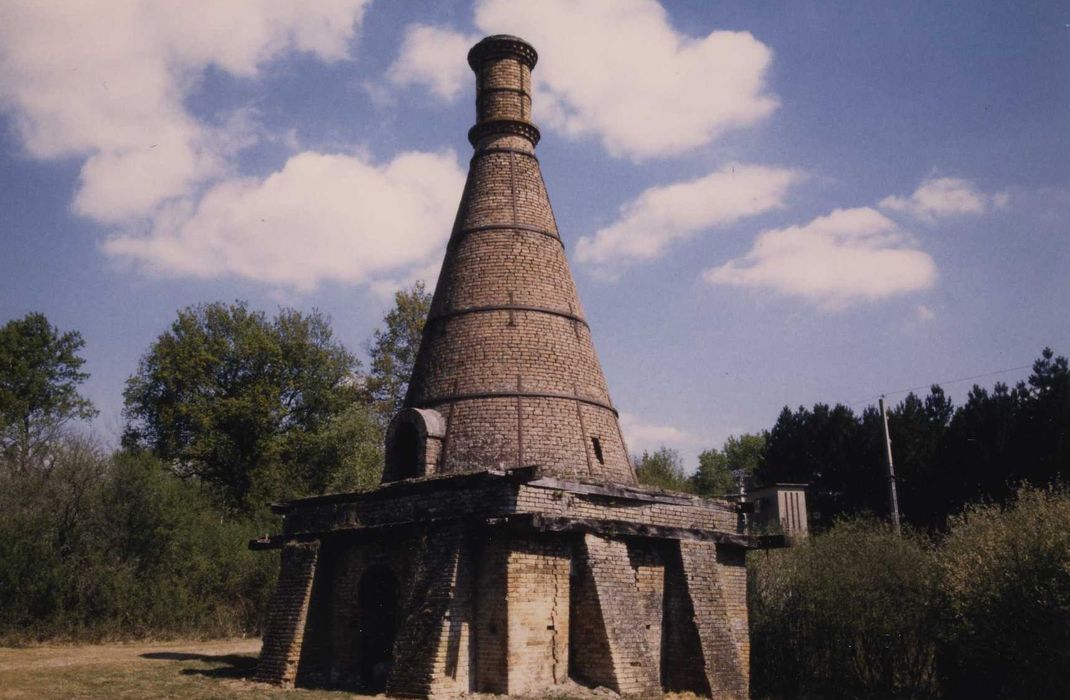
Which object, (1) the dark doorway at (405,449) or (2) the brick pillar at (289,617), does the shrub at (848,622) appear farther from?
(2) the brick pillar at (289,617)

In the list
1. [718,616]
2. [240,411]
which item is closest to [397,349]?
[240,411]

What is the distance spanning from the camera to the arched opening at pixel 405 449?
1285cm

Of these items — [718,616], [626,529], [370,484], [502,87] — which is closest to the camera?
[626,529]

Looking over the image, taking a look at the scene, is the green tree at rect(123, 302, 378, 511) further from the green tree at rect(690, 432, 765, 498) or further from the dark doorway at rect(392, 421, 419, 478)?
the green tree at rect(690, 432, 765, 498)

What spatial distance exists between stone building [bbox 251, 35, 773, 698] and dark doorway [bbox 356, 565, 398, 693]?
0.08 feet

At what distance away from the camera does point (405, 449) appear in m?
13.1

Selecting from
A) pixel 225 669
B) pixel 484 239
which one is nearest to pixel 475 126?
pixel 484 239

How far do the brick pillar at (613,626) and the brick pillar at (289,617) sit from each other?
4.14 m

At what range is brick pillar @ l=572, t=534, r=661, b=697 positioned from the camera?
419 inches

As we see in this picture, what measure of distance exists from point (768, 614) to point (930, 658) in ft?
9.63

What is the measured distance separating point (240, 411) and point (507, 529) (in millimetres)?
21178

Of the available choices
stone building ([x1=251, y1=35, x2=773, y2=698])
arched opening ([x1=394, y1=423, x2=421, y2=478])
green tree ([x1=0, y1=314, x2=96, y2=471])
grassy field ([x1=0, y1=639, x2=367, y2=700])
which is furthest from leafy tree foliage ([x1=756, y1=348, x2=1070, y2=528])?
green tree ([x1=0, y1=314, x2=96, y2=471])

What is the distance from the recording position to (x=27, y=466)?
22000 millimetres

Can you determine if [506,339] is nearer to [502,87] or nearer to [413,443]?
[413,443]
